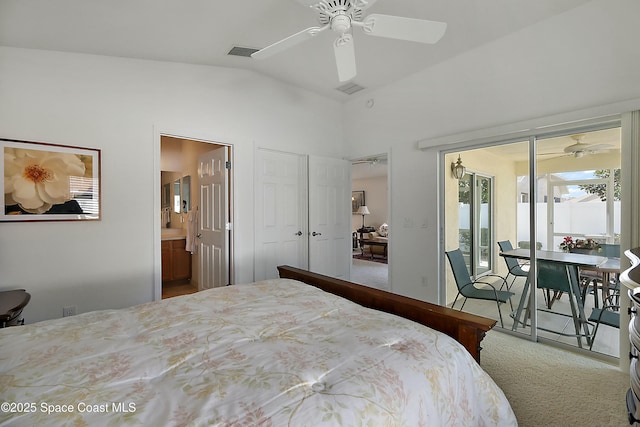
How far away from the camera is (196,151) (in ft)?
15.4

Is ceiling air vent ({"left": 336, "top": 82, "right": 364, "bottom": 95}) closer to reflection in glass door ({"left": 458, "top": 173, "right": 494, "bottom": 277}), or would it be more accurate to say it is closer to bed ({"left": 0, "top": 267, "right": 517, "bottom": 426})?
reflection in glass door ({"left": 458, "top": 173, "right": 494, "bottom": 277})

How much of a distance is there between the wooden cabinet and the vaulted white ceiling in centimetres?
265

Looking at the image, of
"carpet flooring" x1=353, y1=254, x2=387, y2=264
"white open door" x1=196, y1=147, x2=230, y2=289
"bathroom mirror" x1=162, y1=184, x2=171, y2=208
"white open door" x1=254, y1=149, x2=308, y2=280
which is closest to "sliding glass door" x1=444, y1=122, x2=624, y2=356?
"white open door" x1=254, y1=149, x2=308, y2=280

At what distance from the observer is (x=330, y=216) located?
4414 mm

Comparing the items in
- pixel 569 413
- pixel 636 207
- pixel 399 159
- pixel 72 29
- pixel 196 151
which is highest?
pixel 72 29

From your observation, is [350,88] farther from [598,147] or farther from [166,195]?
[166,195]

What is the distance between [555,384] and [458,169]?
7.37 ft

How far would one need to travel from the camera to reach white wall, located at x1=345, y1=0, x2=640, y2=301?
2.36 m

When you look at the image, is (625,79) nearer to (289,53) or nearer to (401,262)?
(401,262)

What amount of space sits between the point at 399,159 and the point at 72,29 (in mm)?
3367

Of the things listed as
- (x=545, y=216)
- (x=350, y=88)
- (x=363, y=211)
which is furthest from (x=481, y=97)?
(x=363, y=211)

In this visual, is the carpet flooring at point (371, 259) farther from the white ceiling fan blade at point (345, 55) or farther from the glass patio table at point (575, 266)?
the white ceiling fan blade at point (345, 55)

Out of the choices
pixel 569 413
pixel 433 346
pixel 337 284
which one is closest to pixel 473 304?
pixel 569 413

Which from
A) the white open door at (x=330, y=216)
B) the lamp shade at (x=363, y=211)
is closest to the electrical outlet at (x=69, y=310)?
the white open door at (x=330, y=216)
